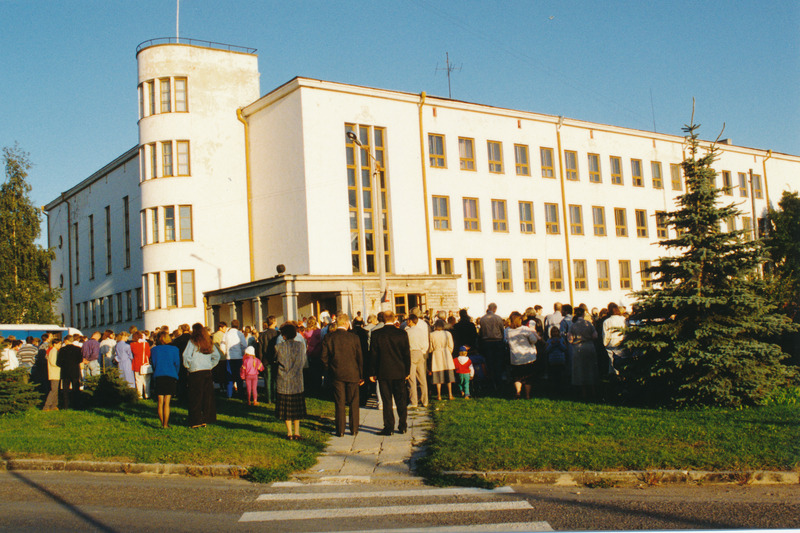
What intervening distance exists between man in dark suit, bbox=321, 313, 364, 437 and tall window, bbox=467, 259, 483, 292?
1025 inches

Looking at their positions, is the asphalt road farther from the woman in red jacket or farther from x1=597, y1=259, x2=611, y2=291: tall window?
x1=597, y1=259, x2=611, y2=291: tall window

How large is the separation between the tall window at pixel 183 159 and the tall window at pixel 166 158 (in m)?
0.49

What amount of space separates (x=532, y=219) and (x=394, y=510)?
34435mm

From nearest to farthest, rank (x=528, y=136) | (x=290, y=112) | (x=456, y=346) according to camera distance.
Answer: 1. (x=456, y=346)
2. (x=290, y=112)
3. (x=528, y=136)

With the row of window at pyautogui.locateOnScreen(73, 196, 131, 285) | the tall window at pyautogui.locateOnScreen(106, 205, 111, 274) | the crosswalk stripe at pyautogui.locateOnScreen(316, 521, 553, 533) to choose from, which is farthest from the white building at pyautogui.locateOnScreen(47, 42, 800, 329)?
the crosswalk stripe at pyautogui.locateOnScreen(316, 521, 553, 533)

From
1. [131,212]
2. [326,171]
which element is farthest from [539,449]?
[131,212]

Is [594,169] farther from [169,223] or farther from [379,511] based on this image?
[379,511]

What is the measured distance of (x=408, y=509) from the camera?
23.3 feet

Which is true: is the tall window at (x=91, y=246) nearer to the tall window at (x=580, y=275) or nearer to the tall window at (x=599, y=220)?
the tall window at (x=580, y=275)

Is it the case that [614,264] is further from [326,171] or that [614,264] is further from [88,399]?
[88,399]

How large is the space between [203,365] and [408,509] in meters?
6.43

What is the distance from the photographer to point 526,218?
40094 millimetres

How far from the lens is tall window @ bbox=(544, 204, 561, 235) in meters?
40.7

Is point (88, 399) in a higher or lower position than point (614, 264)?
lower
